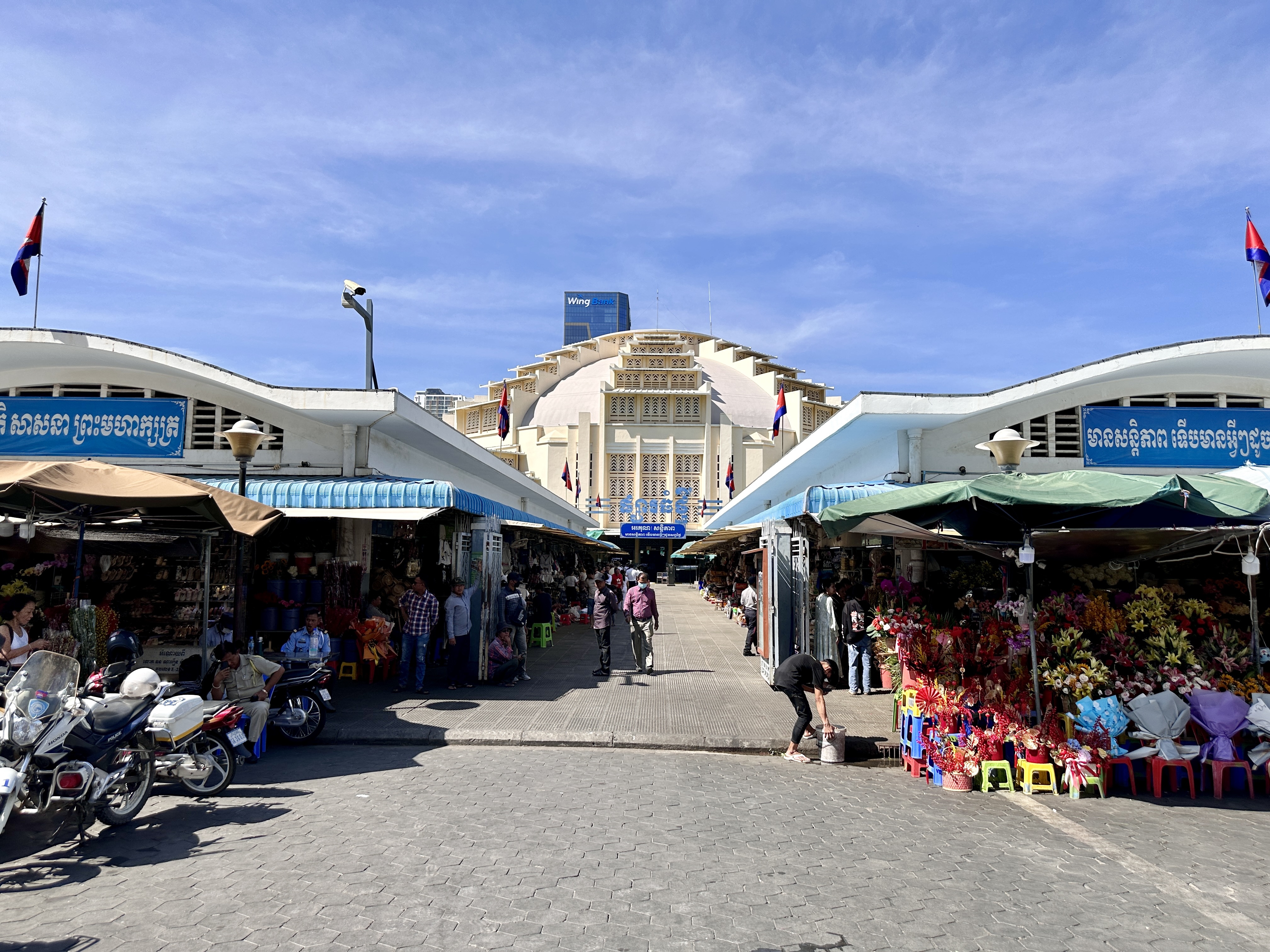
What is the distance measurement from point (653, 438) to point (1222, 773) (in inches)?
2015

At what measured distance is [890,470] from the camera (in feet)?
46.3

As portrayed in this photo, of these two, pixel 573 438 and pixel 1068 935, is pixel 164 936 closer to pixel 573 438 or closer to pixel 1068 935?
pixel 1068 935

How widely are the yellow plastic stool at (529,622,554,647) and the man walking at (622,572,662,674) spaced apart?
4.37m

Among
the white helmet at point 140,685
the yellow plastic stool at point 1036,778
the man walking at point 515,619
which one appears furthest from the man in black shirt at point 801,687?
the white helmet at point 140,685

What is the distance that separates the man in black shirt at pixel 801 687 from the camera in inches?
320

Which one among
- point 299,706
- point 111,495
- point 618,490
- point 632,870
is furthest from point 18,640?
point 618,490

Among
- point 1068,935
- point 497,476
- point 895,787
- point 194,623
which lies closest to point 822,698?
point 895,787

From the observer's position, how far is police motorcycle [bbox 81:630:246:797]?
20.5 ft

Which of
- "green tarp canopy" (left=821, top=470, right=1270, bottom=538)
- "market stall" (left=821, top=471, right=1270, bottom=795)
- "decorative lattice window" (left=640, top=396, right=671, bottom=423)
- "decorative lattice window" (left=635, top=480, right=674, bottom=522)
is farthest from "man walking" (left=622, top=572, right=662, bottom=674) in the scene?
"decorative lattice window" (left=640, top=396, right=671, bottom=423)

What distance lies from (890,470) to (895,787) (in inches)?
306

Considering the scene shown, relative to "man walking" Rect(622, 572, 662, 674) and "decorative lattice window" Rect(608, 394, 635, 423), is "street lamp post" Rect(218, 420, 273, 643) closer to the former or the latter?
"man walking" Rect(622, 572, 662, 674)

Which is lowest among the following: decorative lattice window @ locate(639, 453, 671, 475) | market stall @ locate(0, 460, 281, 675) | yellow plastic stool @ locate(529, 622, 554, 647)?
yellow plastic stool @ locate(529, 622, 554, 647)

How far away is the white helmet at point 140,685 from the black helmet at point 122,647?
10.0 ft

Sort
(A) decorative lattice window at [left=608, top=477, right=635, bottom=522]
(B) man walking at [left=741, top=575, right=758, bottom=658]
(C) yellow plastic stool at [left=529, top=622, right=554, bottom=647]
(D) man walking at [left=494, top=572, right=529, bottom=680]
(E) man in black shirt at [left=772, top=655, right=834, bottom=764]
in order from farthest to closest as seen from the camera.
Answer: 1. (A) decorative lattice window at [left=608, top=477, right=635, bottom=522]
2. (C) yellow plastic stool at [left=529, top=622, right=554, bottom=647]
3. (B) man walking at [left=741, top=575, right=758, bottom=658]
4. (D) man walking at [left=494, top=572, right=529, bottom=680]
5. (E) man in black shirt at [left=772, top=655, right=834, bottom=764]
